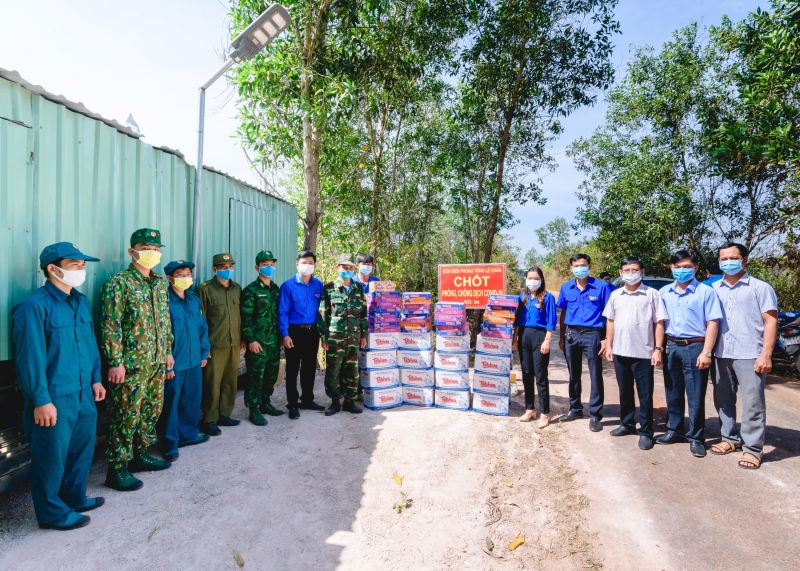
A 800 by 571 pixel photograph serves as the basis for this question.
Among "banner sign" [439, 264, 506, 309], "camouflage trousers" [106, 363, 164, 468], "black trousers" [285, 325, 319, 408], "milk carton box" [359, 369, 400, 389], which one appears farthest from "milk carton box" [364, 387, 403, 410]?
"camouflage trousers" [106, 363, 164, 468]

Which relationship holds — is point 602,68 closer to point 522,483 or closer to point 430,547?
point 522,483

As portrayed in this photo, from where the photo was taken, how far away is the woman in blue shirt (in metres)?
4.98

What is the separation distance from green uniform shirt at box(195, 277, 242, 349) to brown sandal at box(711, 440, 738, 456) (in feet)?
16.4

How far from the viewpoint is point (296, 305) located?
505 cm

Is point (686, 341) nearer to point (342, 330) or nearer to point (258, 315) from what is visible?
point (342, 330)

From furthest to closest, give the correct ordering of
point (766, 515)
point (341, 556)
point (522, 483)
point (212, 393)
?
point (212, 393)
point (522, 483)
point (766, 515)
point (341, 556)

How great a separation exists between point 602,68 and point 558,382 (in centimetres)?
738

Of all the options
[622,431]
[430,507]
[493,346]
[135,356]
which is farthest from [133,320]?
[622,431]

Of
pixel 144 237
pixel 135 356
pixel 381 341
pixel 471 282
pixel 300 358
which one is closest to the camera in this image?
pixel 135 356

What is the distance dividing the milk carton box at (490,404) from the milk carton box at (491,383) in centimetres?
6

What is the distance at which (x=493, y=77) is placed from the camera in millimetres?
10102

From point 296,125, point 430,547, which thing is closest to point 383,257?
point 296,125

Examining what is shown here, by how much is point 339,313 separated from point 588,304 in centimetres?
290

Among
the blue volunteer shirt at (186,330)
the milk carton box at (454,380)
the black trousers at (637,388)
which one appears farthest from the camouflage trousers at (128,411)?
the black trousers at (637,388)
